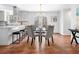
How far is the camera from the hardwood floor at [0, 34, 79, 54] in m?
4.64

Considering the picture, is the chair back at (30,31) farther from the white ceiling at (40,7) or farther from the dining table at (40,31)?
the white ceiling at (40,7)

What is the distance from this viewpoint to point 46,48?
4.70m

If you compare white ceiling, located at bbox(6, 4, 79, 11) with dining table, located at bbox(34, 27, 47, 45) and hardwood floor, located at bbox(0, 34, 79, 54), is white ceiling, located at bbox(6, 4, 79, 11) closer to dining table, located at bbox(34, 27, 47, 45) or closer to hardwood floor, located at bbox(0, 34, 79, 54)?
dining table, located at bbox(34, 27, 47, 45)

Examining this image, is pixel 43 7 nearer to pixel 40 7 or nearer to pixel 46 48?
pixel 40 7

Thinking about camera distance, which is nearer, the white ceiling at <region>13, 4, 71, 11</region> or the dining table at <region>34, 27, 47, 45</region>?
the white ceiling at <region>13, 4, 71, 11</region>

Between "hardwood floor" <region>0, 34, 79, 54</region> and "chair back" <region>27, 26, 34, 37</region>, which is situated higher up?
"chair back" <region>27, 26, 34, 37</region>

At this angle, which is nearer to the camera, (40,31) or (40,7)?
(40,7)

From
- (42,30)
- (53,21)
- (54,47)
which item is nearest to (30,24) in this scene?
(42,30)

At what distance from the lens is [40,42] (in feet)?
15.6

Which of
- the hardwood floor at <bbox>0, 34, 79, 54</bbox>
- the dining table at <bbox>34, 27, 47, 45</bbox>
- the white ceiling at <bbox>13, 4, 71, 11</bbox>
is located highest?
the white ceiling at <bbox>13, 4, 71, 11</bbox>

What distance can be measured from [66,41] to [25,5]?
1689mm

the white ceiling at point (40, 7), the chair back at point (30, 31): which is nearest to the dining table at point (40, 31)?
the chair back at point (30, 31)

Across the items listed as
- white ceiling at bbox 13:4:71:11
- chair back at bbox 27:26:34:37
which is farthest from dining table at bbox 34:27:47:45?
white ceiling at bbox 13:4:71:11

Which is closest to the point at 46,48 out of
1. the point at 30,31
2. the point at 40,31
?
the point at 40,31
